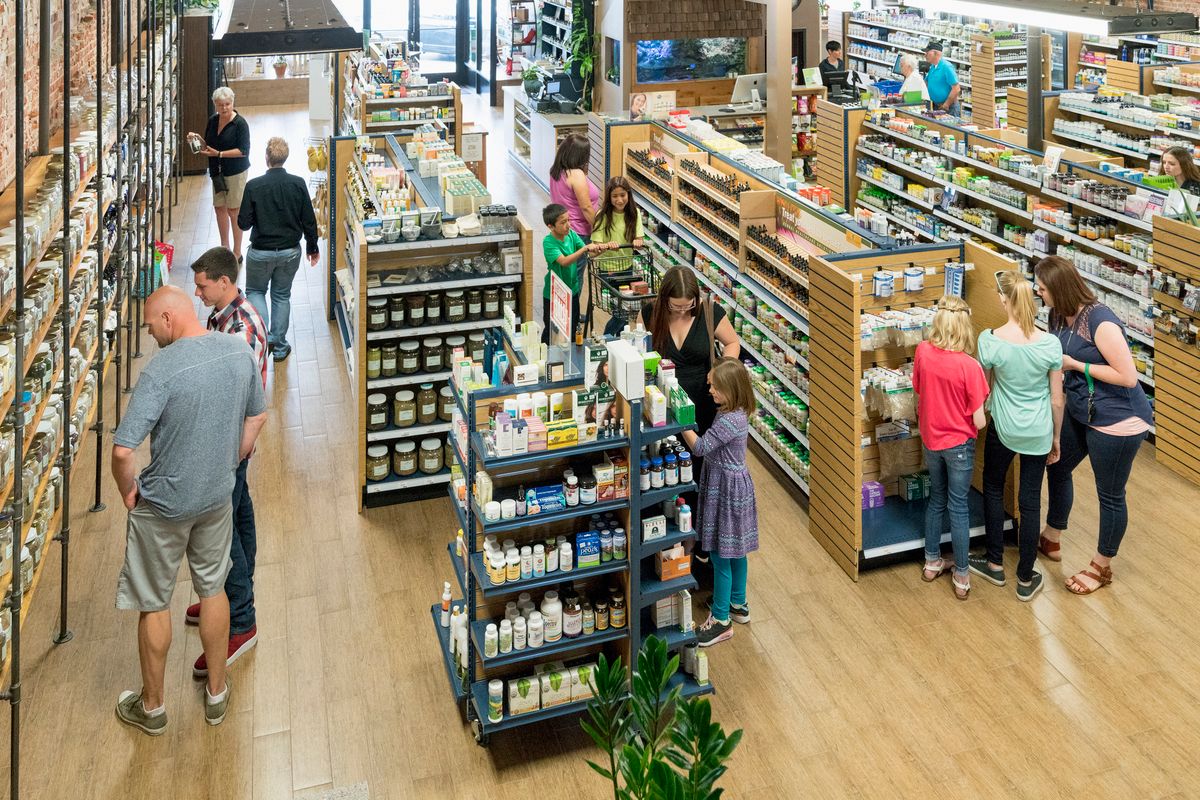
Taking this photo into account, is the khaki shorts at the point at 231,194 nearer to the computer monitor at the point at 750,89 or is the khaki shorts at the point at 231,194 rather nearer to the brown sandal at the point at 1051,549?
the computer monitor at the point at 750,89

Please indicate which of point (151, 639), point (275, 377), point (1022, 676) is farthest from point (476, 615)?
point (275, 377)

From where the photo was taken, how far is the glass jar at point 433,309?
21.3ft

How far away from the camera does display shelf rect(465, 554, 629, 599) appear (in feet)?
14.6

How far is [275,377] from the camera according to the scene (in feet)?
27.9

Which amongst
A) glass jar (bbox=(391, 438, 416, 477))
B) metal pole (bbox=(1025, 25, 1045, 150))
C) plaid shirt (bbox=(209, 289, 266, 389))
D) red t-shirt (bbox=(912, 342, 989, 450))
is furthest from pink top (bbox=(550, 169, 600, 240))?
metal pole (bbox=(1025, 25, 1045, 150))

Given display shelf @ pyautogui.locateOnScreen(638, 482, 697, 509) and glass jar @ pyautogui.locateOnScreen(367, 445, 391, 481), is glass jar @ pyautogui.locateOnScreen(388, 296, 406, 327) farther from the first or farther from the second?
display shelf @ pyautogui.locateOnScreen(638, 482, 697, 509)

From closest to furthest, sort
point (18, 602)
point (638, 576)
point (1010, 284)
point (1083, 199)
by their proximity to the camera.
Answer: point (18, 602) < point (638, 576) < point (1010, 284) < point (1083, 199)

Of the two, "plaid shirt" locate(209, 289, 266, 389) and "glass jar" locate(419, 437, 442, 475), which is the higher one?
"plaid shirt" locate(209, 289, 266, 389)

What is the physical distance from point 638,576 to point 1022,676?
185 centimetres

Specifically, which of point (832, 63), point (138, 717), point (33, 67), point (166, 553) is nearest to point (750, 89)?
point (832, 63)

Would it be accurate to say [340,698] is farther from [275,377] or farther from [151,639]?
[275,377]

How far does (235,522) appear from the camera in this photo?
5.25 m

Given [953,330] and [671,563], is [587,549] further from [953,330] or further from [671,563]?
→ [953,330]

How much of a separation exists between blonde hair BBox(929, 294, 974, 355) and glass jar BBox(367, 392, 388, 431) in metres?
3.00
